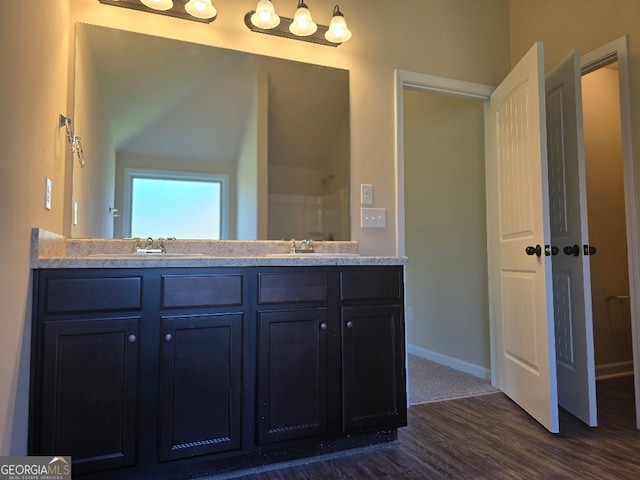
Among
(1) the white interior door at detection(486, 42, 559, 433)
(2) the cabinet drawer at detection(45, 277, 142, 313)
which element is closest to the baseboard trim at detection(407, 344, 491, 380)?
(1) the white interior door at detection(486, 42, 559, 433)

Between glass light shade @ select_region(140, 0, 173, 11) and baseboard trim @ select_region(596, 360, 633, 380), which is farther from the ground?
glass light shade @ select_region(140, 0, 173, 11)

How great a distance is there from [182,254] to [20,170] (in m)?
0.94

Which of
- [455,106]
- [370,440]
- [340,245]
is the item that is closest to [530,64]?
[455,106]

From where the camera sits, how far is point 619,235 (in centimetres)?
332

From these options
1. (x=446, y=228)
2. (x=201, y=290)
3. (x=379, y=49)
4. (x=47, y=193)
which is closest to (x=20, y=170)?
(x=47, y=193)

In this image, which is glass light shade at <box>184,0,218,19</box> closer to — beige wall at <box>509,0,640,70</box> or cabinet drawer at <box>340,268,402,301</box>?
cabinet drawer at <box>340,268,402,301</box>

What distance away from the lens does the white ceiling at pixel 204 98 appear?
2.14m

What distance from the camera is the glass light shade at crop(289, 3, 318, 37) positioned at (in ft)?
7.61

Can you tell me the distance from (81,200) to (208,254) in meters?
0.65

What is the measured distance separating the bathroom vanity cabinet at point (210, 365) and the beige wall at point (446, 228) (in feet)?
4.78

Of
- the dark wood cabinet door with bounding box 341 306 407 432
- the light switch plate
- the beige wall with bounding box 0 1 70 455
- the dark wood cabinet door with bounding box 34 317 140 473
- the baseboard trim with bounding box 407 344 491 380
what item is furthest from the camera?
the baseboard trim with bounding box 407 344 491 380

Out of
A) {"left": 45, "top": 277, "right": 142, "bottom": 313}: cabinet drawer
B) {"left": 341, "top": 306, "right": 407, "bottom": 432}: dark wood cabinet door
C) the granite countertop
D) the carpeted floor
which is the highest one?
the granite countertop

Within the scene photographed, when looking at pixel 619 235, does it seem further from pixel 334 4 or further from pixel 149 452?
pixel 149 452

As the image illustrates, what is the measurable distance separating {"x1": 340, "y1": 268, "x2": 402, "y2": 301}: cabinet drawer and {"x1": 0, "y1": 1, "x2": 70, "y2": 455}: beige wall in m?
1.20
